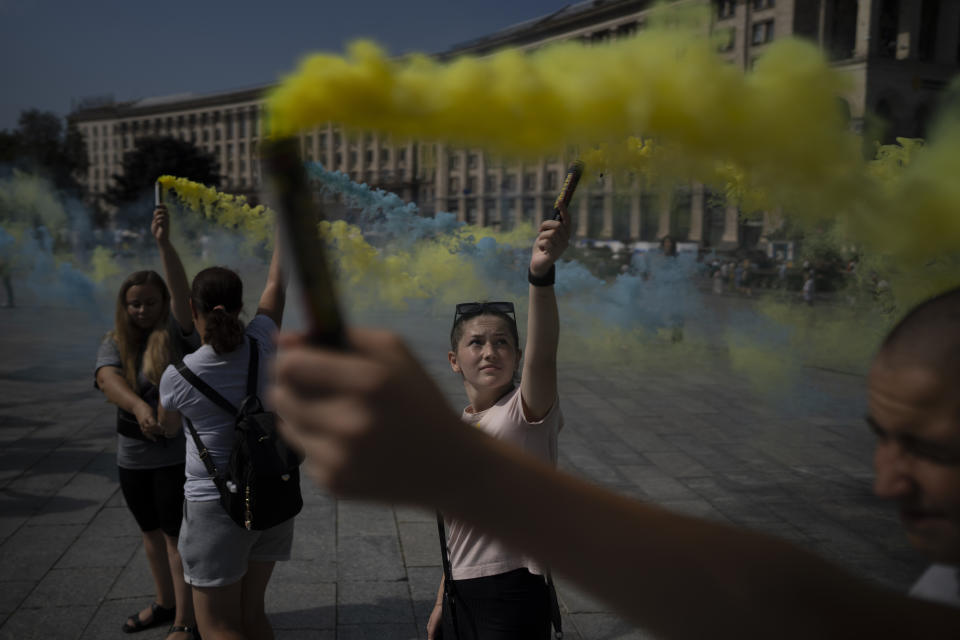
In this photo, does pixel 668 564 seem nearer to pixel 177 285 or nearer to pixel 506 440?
pixel 506 440

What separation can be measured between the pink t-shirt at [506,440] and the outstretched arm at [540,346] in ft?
0.14

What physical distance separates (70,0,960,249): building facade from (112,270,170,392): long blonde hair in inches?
29.2

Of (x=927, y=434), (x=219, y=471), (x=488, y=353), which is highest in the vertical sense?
(x=927, y=434)

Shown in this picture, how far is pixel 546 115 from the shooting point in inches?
29.5

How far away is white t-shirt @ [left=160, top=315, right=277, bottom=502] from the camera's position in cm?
281

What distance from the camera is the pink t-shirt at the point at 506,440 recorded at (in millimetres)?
2244

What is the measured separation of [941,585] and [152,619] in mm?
4042

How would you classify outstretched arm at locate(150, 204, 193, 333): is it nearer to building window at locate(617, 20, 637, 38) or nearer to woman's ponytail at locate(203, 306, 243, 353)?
woman's ponytail at locate(203, 306, 243, 353)

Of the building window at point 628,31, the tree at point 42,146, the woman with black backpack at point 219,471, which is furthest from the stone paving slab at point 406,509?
the tree at point 42,146

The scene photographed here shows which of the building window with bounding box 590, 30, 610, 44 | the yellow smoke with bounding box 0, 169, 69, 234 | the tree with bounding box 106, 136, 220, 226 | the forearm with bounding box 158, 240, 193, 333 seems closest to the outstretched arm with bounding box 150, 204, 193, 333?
the forearm with bounding box 158, 240, 193, 333

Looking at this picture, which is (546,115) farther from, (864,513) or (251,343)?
(864,513)

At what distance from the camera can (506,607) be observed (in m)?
2.21

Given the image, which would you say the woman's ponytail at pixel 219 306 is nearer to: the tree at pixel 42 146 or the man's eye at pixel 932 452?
the man's eye at pixel 932 452

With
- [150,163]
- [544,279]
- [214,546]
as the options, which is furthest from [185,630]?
[150,163]
